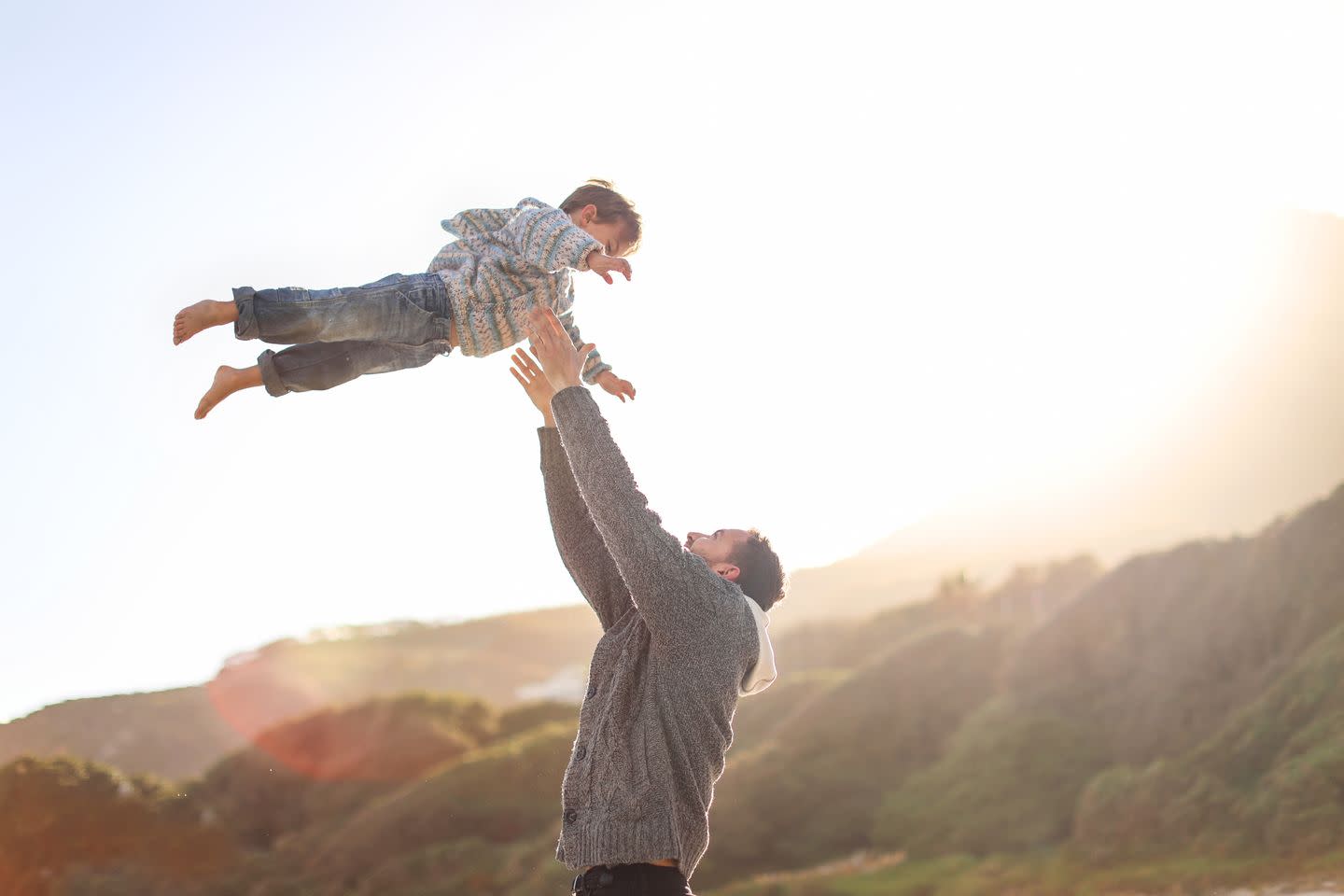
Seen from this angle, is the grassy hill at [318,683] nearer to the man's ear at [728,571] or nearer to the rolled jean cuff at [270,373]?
the rolled jean cuff at [270,373]

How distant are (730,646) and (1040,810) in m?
6.88

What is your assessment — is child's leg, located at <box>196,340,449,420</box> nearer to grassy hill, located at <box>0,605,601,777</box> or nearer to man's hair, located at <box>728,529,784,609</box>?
man's hair, located at <box>728,529,784,609</box>

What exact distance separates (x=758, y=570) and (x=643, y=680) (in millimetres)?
345

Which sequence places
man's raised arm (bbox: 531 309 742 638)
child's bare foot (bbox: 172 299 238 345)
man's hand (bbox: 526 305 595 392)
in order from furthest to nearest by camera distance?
child's bare foot (bbox: 172 299 238 345)
man's hand (bbox: 526 305 595 392)
man's raised arm (bbox: 531 309 742 638)

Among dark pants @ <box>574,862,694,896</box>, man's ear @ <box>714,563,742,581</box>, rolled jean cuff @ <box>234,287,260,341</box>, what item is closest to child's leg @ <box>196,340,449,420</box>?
rolled jean cuff @ <box>234,287,260,341</box>

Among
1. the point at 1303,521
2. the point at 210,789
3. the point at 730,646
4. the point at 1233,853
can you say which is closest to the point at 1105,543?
the point at 1303,521

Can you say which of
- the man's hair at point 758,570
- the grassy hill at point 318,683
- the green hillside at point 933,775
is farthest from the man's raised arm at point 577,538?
the grassy hill at point 318,683

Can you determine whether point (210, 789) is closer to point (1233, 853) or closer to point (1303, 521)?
point (1233, 853)

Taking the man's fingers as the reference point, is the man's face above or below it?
below

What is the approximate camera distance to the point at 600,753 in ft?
7.28

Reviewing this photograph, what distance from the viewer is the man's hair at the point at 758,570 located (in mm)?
2432

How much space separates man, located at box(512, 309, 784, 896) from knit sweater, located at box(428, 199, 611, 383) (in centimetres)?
62

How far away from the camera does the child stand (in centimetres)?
278

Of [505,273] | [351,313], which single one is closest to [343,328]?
[351,313]
